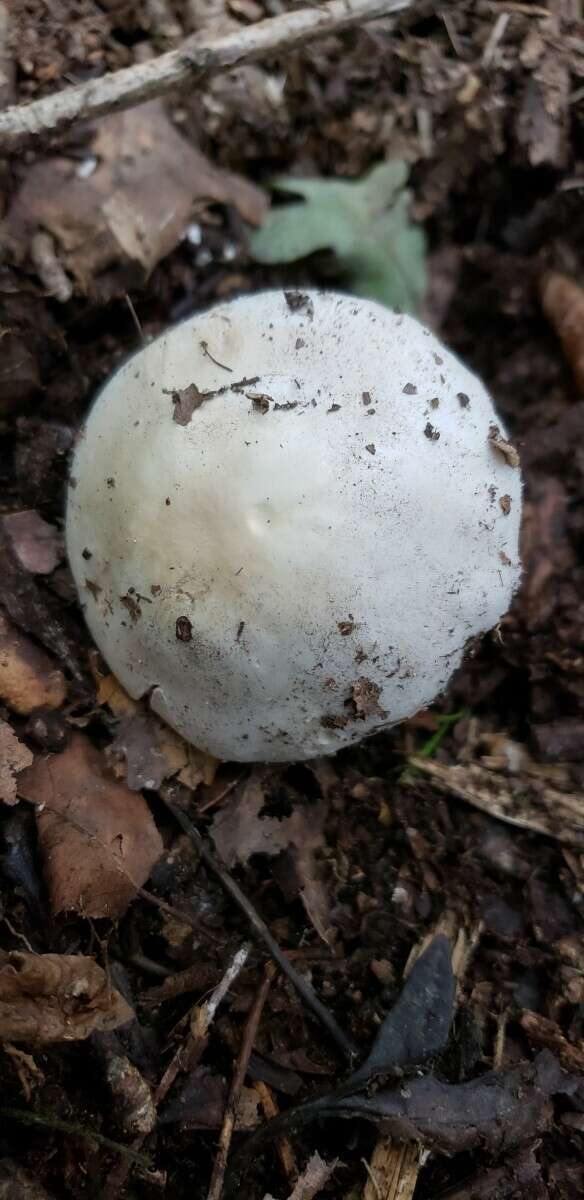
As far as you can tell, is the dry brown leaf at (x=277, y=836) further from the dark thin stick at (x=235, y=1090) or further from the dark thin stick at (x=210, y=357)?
the dark thin stick at (x=210, y=357)

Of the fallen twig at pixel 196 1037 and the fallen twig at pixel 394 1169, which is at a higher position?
the fallen twig at pixel 196 1037

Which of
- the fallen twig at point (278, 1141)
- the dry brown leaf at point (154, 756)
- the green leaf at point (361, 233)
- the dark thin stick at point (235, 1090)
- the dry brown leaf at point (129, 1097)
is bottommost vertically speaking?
the fallen twig at point (278, 1141)

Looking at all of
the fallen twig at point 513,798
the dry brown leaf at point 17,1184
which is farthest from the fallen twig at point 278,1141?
the fallen twig at point 513,798

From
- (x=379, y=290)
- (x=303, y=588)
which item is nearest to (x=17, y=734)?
(x=303, y=588)

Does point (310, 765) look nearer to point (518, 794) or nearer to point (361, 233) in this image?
point (518, 794)

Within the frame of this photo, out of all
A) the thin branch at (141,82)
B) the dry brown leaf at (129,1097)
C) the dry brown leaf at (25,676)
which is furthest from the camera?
the thin branch at (141,82)

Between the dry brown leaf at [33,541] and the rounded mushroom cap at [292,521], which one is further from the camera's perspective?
the dry brown leaf at [33,541]

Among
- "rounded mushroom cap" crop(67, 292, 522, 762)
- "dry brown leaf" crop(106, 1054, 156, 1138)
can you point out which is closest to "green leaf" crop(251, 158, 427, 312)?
"rounded mushroom cap" crop(67, 292, 522, 762)

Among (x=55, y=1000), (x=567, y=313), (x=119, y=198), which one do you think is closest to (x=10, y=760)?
(x=55, y=1000)
